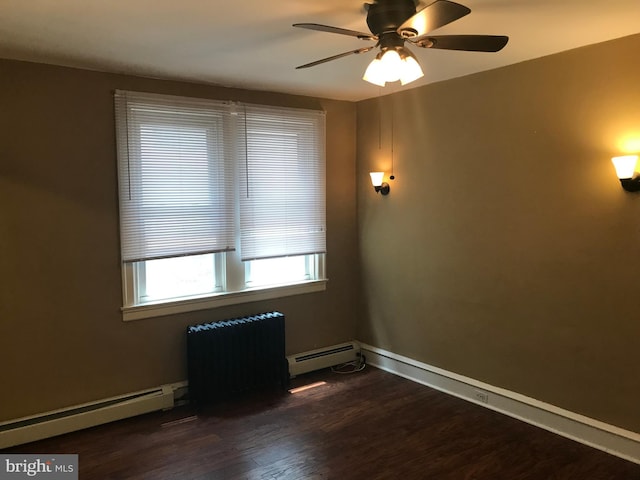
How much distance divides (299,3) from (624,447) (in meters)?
3.09

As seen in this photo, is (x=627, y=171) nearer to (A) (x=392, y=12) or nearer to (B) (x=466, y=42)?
(B) (x=466, y=42)

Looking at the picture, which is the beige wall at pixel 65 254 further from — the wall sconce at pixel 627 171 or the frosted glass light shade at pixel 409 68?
the wall sconce at pixel 627 171

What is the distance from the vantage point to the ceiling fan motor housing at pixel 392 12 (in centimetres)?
215

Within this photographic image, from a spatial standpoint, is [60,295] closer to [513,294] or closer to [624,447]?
[513,294]

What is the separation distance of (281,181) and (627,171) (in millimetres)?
2509

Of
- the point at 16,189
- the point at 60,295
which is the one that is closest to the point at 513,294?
the point at 60,295

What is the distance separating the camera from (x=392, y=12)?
2152 millimetres

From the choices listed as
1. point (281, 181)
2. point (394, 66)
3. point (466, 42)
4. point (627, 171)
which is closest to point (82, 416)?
point (281, 181)

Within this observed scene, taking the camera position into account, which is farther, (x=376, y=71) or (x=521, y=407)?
(x=521, y=407)

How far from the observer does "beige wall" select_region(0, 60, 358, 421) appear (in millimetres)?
3139

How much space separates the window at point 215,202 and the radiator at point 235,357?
249 mm

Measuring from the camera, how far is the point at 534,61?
3.23m

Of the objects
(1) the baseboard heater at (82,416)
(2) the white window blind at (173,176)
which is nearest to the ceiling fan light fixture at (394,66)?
(2) the white window blind at (173,176)

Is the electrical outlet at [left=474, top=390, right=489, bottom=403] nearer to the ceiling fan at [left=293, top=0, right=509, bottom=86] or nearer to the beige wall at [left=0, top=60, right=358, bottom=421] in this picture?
the beige wall at [left=0, top=60, right=358, bottom=421]
